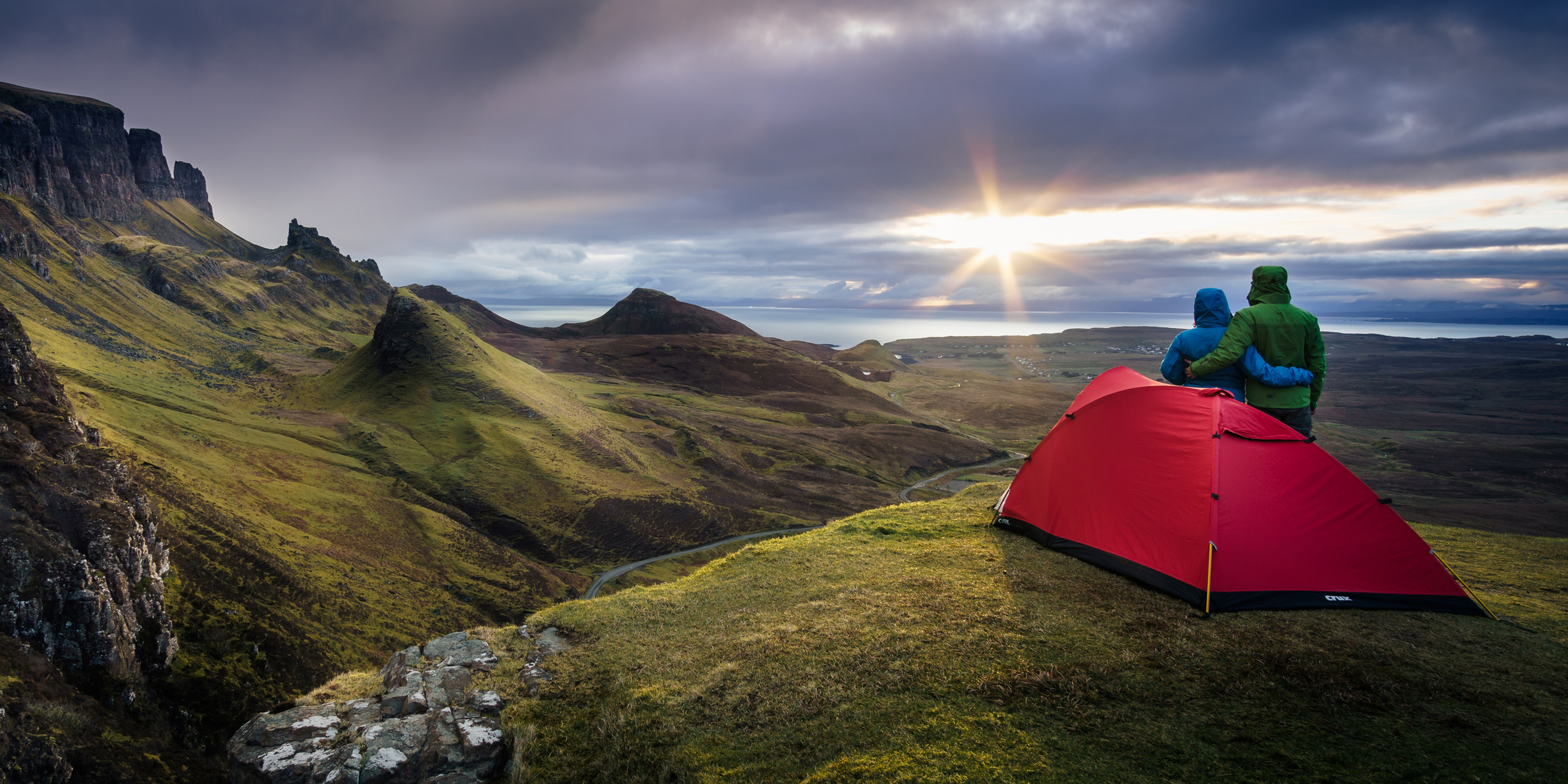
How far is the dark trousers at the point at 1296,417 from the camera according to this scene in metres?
12.2

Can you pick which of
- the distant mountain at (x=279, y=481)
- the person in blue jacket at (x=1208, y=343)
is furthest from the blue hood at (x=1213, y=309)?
the distant mountain at (x=279, y=481)

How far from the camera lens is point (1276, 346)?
475 inches

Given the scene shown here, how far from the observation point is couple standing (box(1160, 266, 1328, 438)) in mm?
12000

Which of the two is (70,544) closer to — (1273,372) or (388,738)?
(388,738)

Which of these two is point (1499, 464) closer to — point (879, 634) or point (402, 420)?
point (879, 634)

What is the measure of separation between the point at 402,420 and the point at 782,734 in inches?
3689

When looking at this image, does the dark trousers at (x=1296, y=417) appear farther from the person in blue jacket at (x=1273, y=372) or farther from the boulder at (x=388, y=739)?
the boulder at (x=388, y=739)

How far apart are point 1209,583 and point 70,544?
36249 millimetres

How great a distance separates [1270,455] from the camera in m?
11.2

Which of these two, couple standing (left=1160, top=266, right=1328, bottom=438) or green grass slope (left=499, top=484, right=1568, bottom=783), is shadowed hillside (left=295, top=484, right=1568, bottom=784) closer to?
green grass slope (left=499, top=484, right=1568, bottom=783)

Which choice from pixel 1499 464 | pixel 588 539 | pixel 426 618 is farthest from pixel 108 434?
pixel 1499 464

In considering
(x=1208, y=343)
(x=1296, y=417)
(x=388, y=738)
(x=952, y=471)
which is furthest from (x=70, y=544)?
(x=952, y=471)

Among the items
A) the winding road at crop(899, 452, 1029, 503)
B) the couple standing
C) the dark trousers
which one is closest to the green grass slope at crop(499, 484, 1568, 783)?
the dark trousers

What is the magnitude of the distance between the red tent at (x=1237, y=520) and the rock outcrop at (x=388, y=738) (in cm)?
1168
